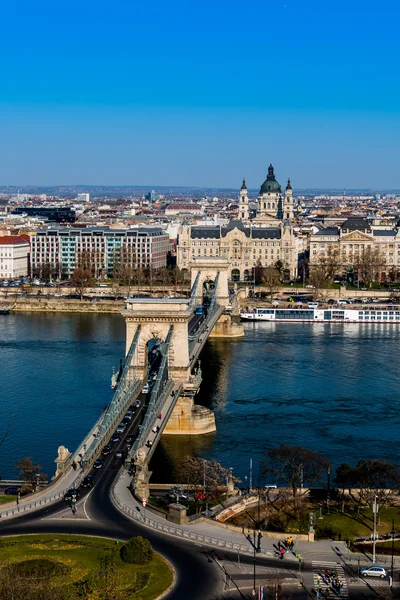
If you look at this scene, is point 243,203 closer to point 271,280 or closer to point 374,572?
point 271,280

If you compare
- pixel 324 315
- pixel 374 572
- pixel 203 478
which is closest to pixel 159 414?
pixel 203 478

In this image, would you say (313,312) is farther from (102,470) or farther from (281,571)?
(281,571)

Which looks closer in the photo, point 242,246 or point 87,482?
point 87,482

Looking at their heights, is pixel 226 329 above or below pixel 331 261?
below

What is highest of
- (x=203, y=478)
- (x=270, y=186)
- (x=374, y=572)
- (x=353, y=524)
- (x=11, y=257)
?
(x=270, y=186)

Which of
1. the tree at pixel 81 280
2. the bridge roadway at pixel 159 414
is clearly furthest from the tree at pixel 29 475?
the tree at pixel 81 280

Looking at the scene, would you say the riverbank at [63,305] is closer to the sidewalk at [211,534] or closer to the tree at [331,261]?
the tree at [331,261]

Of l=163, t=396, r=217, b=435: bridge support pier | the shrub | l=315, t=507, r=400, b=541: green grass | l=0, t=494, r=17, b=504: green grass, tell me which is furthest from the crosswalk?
l=163, t=396, r=217, b=435: bridge support pier
